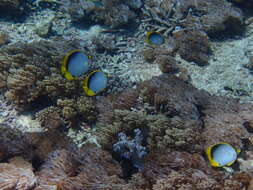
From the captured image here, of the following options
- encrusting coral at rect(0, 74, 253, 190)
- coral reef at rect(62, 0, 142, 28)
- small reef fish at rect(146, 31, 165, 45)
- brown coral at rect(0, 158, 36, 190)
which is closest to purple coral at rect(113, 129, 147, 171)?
encrusting coral at rect(0, 74, 253, 190)

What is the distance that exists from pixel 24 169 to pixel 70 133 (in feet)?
4.16

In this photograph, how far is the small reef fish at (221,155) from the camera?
140 inches

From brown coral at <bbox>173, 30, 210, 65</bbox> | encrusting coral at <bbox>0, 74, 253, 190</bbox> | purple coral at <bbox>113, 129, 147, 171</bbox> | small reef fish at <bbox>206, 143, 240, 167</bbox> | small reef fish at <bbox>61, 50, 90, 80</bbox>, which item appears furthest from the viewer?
brown coral at <bbox>173, 30, 210, 65</bbox>

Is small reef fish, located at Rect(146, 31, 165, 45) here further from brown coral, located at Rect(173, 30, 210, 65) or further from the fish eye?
the fish eye

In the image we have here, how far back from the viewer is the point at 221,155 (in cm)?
358

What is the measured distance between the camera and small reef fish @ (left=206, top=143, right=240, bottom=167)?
355cm

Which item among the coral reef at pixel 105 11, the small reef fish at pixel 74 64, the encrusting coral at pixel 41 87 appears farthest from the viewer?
the coral reef at pixel 105 11

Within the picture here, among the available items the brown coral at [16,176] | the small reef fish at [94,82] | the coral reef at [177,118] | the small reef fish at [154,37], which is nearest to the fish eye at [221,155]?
the coral reef at [177,118]

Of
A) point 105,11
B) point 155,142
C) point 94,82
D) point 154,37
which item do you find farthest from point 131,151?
point 105,11

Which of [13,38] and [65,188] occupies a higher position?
[13,38]

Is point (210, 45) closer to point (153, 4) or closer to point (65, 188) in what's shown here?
point (153, 4)

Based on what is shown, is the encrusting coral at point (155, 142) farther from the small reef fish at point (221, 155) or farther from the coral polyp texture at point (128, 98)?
the small reef fish at point (221, 155)

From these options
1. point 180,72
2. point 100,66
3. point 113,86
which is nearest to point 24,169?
point 113,86

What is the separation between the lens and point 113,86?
5391mm
